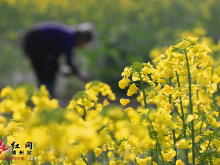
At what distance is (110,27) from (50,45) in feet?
10.9

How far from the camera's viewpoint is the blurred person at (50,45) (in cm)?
374

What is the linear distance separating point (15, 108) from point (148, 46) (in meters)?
4.59

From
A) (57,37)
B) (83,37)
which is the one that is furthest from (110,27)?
(57,37)

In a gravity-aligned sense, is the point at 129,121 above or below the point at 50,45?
below

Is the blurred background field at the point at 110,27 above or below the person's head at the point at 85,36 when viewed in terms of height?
above

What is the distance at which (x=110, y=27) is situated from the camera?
6781mm

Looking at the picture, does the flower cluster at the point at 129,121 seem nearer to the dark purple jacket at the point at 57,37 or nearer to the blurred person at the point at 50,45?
the blurred person at the point at 50,45

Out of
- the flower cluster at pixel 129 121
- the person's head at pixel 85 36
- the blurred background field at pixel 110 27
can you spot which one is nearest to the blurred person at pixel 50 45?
the person's head at pixel 85 36

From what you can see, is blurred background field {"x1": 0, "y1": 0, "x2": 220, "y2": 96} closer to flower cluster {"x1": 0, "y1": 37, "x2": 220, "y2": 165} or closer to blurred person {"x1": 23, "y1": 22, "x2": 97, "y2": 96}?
blurred person {"x1": 23, "y1": 22, "x2": 97, "y2": 96}

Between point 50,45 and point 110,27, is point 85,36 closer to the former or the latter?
point 50,45

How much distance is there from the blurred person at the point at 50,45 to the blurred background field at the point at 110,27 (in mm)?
906

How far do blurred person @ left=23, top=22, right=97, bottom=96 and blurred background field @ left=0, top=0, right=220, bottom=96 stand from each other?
2.97 ft

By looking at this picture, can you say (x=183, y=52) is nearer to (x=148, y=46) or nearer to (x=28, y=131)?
(x=28, y=131)

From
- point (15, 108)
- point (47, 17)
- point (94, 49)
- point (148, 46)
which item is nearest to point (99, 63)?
point (94, 49)
